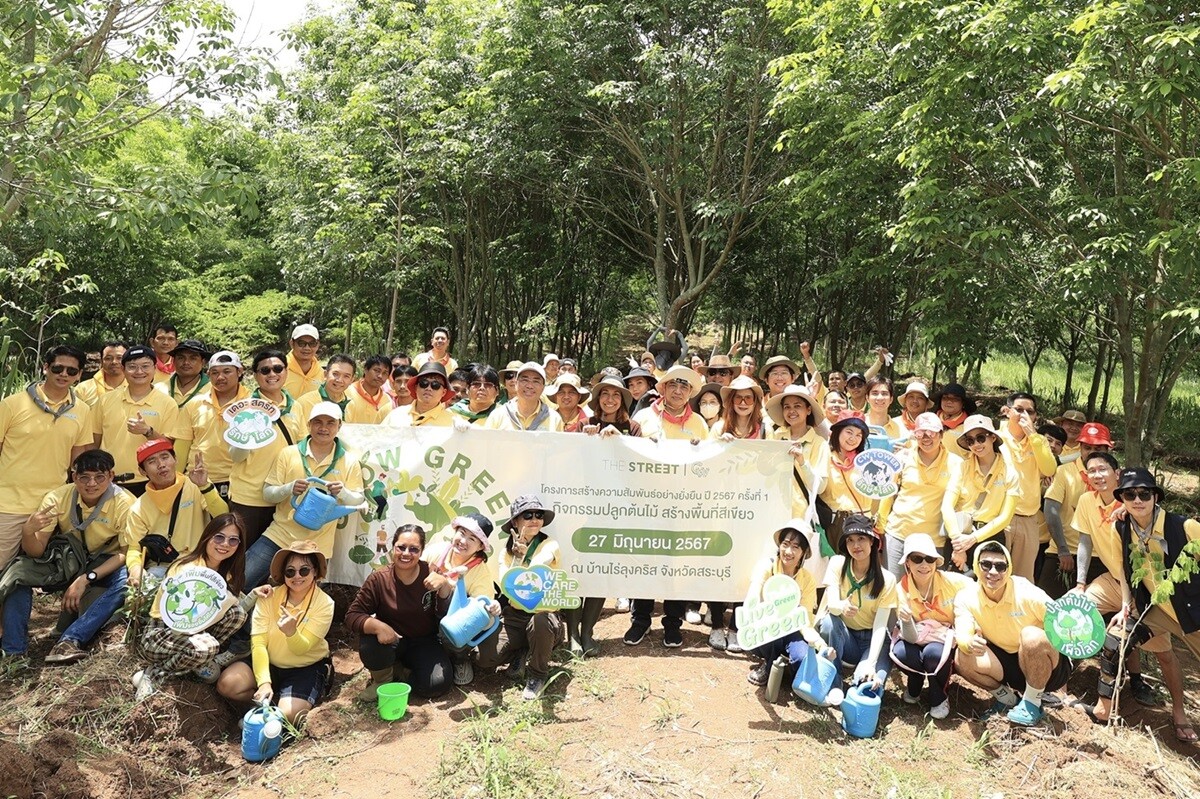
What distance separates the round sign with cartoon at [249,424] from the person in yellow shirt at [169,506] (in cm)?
32

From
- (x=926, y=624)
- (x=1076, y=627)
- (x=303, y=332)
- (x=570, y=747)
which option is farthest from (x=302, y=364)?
(x=1076, y=627)

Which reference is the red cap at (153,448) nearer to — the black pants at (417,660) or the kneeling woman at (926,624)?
the black pants at (417,660)

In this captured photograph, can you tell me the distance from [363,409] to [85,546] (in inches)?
86.3

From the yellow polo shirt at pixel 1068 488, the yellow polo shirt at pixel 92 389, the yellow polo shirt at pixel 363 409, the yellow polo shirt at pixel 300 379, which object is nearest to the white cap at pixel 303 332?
the yellow polo shirt at pixel 300 379

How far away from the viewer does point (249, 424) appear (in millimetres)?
5270

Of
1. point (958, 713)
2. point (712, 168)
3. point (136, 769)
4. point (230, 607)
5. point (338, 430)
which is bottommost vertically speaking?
point (136, 769)

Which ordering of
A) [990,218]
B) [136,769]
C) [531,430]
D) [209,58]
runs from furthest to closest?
[990,218] → [209,58] → [531,430] → [136,769]

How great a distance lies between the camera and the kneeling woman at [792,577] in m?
4.96

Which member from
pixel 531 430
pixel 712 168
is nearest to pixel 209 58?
pixel 531 430

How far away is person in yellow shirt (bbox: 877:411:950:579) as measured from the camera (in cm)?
552

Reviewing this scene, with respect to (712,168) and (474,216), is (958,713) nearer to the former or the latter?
(712,168)

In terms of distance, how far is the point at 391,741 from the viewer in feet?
14.9

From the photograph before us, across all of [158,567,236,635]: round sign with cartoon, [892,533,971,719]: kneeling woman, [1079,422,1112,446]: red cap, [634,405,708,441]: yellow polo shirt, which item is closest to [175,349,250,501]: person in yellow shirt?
[158,567,236,635]: round sign with cartoon

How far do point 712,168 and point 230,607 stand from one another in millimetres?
12360
